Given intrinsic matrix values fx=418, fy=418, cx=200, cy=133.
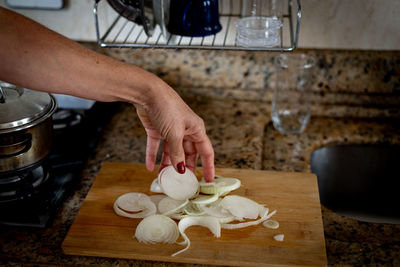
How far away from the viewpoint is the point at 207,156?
1.02 metres

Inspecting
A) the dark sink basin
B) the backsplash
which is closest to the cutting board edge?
the dark sink basin

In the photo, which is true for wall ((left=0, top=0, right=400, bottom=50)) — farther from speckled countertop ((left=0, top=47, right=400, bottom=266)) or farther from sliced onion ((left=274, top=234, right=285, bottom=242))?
sliced onion ((left=274, top=234, right=285, bottom=242))

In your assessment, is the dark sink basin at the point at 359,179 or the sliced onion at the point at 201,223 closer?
the sliced onion at the point at 201,223

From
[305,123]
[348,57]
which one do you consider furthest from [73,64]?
[348,57]

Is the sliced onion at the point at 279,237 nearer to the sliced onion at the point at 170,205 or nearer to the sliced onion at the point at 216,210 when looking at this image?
the sliced onion at the point at 216,210

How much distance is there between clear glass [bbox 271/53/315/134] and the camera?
1281mm

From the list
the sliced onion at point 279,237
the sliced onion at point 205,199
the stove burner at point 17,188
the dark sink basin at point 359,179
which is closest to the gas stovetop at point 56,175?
the stove burner at point 17,188

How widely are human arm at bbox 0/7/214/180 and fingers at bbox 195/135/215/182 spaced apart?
43mm

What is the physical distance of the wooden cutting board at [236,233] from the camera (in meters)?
0.85

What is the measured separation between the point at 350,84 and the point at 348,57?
9 cm

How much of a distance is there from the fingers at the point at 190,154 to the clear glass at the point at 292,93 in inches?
13.7

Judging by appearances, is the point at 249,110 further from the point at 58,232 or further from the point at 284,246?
the point at 58,232

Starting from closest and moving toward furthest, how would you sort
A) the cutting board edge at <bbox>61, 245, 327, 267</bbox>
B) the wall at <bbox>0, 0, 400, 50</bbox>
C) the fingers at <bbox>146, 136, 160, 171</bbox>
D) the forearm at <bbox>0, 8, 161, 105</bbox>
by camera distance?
the forearm at <bbox>0, 8, 161, 105</bbox>
the cutting board edge at <bbox>61, 245, 327, 267</bbox>
the fingers at <bbox>146, 136, 160, 171</bbox>
the wall at <bbox>0, 0, 400, 50</bbox>

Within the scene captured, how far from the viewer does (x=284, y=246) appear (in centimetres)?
87
